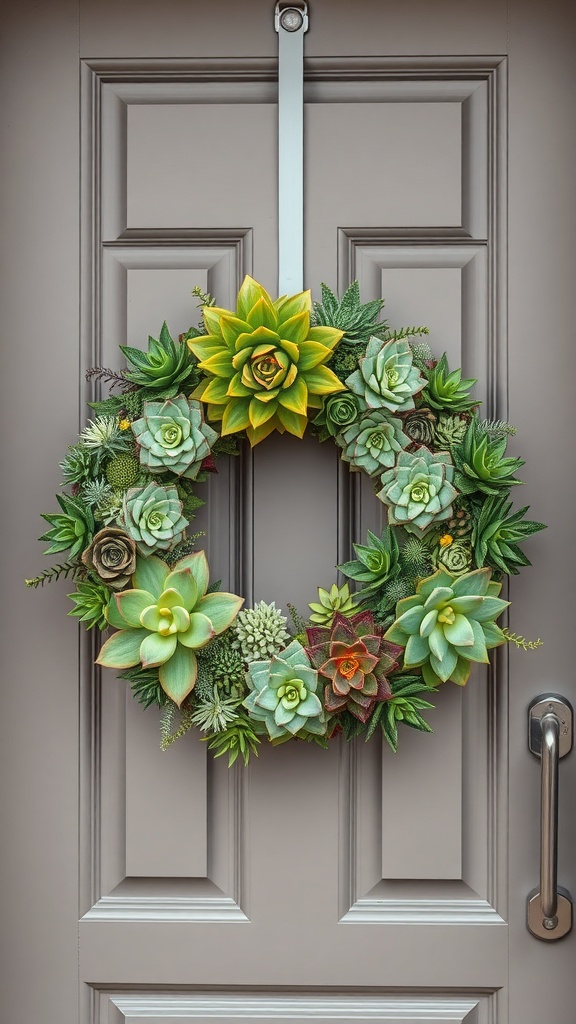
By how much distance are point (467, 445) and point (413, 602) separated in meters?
0.20

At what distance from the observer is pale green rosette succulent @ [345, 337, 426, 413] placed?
85 cm

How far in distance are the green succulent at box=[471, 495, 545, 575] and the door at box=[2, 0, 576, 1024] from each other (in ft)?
0.26

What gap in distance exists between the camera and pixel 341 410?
34.5 inches

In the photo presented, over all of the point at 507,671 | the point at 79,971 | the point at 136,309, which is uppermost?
the point at 136,309

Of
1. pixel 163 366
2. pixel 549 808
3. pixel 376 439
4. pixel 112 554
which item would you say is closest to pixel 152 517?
pixel 112 554

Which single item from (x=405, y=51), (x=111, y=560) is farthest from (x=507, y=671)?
(x=405, y=51)

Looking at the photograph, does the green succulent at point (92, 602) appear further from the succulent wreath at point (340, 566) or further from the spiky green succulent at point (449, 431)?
the spiky green succulent at point (449, 431)

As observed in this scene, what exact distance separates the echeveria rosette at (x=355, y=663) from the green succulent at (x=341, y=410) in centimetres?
23

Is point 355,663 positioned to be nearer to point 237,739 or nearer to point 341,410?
point 237,739

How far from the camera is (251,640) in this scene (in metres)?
0.89

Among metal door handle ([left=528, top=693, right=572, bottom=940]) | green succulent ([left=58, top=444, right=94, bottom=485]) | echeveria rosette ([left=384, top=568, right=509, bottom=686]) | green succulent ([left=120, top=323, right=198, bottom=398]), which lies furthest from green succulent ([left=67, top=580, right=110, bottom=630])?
metal door handle ([left=528, top=693, right=572, bottom=940])

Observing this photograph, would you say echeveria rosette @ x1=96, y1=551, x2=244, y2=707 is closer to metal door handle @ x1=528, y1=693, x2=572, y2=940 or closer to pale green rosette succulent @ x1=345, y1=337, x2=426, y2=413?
pale green rosette succulent @ x1=345, y1=337, x2=426, y2=413

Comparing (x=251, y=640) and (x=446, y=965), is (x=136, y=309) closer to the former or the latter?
(x=251, y=640)

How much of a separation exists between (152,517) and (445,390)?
0.38 meters
